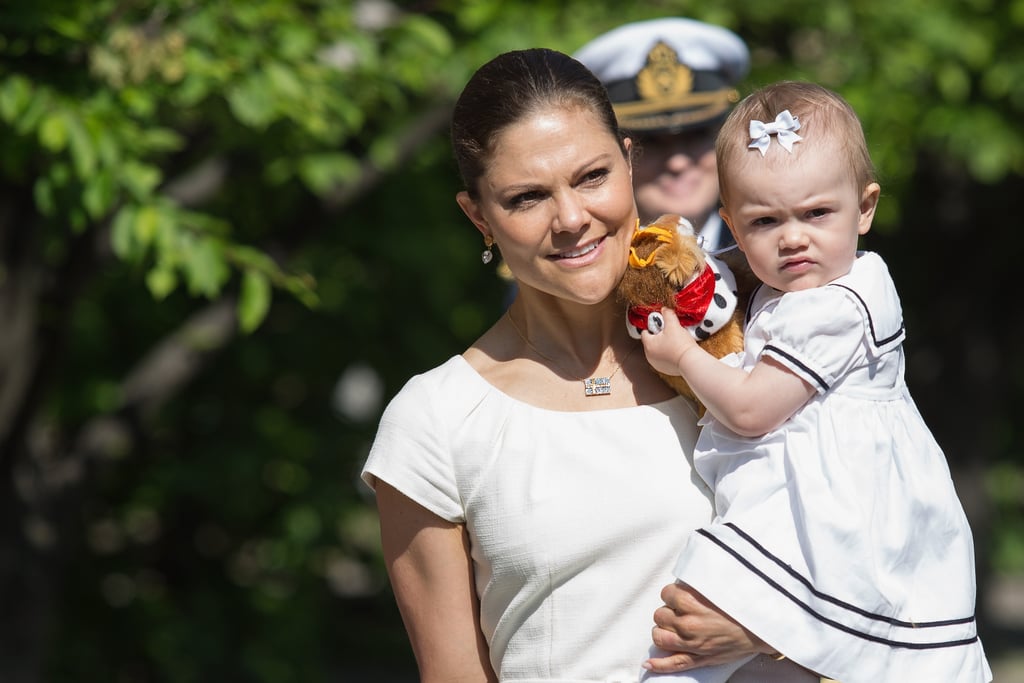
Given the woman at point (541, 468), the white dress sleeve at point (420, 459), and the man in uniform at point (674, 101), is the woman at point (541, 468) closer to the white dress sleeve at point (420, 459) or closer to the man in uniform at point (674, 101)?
the white dress sleeve at point (420, 459)

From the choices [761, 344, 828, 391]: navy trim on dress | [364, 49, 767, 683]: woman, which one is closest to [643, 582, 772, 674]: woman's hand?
[364, 49, 767, 683]: woman

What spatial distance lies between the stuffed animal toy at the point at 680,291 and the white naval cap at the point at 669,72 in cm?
133

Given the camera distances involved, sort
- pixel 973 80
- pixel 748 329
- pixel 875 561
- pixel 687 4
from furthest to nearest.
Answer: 1. pixel 973 80
2. pixel 687 4
3. pixel 748 329
4. pixel 875 561

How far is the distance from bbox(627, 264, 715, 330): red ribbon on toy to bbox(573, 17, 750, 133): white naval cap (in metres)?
1.35

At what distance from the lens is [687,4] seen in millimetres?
5410

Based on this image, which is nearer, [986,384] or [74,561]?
[74,561]

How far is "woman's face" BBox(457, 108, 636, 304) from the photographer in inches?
85.3

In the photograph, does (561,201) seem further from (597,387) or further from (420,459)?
(420,459)

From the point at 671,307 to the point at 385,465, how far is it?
0.53 meters

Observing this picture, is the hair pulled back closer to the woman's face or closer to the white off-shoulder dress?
the woman's face

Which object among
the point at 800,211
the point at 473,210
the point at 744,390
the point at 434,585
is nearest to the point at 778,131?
the point at 800,211

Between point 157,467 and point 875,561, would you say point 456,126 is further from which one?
point 157,467

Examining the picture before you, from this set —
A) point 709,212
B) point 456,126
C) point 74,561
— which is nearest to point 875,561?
point 456,126

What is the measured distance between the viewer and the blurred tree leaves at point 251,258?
11.9 feet
